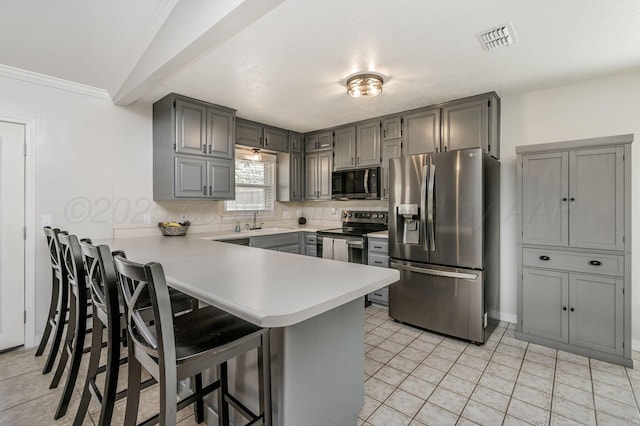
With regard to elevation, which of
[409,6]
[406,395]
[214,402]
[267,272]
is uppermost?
[409,6]

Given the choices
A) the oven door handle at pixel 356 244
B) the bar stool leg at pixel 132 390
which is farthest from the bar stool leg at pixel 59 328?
the oven door handle at pixel 356 244

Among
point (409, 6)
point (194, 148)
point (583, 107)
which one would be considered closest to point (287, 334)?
point (409, 6)

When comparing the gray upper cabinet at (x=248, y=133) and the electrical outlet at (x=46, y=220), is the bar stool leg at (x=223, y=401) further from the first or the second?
the gray upper cabinet at (x=248, y=133)

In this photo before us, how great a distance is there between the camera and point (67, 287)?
89.4 inches

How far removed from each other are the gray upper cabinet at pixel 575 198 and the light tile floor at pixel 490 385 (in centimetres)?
99

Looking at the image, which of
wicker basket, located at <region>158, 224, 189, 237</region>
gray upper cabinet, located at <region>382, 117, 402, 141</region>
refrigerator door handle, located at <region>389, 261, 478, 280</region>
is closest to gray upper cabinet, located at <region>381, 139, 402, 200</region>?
gray upper cabinet, located at <region>382, 117, 402, 141</region>

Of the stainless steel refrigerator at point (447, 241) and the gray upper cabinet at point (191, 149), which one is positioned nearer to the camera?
the stainless steel refrigerator at point (447, 241)

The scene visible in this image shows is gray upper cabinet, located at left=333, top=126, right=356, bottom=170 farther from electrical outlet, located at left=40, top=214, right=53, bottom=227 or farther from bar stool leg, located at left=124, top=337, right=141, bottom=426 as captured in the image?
bar stool leg, located at left=124, top=337, right=141, bottom=426

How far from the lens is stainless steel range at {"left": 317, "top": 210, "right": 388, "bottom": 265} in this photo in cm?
380

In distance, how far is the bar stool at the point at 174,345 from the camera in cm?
102

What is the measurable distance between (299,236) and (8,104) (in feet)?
10.7

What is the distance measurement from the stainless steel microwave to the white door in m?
3.37

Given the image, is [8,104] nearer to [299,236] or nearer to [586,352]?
[299,236]

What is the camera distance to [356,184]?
Answer: 4180mm
